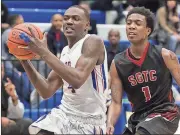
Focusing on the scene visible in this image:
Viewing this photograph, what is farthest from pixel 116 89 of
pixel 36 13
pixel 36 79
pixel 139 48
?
pixel 36 13

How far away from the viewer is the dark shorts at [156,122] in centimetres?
505

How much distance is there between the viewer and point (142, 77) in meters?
5.28

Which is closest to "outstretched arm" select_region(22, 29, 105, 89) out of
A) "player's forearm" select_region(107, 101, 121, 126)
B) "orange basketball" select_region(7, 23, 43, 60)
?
"orange basketball" select_region(7, 23, 43, 60)

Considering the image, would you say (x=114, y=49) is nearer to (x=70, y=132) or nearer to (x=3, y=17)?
(x=3, y=17)

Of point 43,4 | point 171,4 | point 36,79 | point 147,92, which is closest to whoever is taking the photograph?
point 36,79

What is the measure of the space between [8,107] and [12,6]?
15.8 feet

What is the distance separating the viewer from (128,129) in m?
5.29

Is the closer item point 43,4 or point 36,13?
point 36,13

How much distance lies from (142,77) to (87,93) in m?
0.56

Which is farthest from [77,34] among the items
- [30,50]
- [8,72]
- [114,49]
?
[114,49]

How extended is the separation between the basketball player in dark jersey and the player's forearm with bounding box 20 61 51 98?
2.13 feet

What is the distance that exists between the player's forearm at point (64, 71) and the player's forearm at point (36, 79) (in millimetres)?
546

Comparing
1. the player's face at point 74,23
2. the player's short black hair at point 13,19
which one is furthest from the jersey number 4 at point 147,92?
the player's short black hair at point 13,19

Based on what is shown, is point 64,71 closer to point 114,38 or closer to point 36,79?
point 36,79
